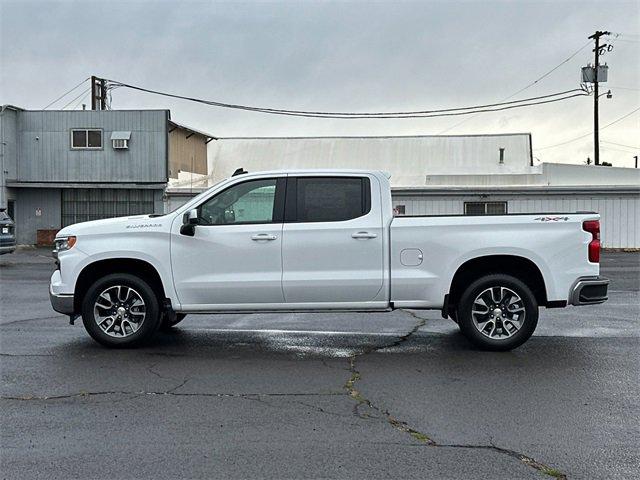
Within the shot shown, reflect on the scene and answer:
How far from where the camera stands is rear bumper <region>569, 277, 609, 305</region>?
7.81m

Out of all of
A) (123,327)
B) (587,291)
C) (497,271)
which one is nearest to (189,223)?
(123,327)

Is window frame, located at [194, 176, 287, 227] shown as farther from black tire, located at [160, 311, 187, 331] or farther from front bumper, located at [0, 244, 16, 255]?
front bumper, located at [0, 244, 16, 255]

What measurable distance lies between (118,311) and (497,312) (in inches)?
166

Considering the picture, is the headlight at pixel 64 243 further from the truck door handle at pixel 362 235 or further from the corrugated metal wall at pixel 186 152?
the corrugated metal wall at pixel 186 152

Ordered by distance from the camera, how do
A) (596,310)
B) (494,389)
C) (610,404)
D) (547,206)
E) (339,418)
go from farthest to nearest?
(547,206) → (596,310) → (494,389) → (610,404) → (339,418)

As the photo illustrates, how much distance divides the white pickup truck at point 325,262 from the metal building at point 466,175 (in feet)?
68.0

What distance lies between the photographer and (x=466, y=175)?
3072cm

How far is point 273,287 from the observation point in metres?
7.90

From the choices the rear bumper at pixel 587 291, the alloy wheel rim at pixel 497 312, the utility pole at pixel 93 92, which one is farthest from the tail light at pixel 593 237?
the utility pole at pixel 93 92

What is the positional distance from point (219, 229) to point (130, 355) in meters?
1.68

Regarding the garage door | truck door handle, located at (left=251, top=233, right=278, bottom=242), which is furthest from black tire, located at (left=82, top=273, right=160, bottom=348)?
the garage door

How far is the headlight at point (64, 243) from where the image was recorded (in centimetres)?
809

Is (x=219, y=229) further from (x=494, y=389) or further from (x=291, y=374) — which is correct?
(x=494, y=389)

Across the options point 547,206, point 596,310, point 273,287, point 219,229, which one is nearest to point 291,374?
point 273,287
